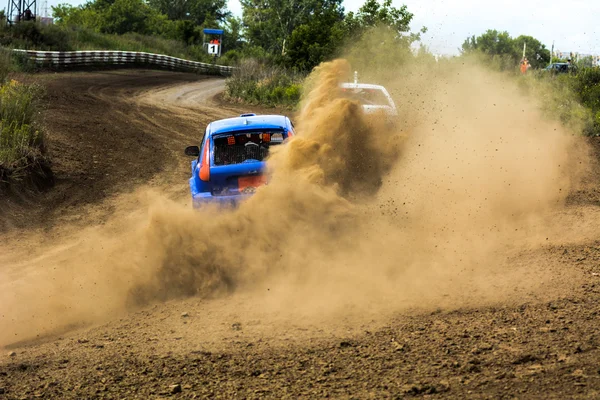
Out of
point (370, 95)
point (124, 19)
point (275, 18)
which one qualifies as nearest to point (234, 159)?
point (370, 95)

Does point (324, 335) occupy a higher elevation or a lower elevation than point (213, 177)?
lower

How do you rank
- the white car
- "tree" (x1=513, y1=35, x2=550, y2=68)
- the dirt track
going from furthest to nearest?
"tree" (x1=513, y1=35, x2=550, y2=68) < the white car < the dirt track

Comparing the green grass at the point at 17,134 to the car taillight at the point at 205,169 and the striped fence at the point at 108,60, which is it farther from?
the striped fence at the point at 108,60

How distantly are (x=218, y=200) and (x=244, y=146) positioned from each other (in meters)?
0.84

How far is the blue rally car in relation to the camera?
30.8ft

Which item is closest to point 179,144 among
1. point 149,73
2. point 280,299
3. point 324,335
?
point 280,299

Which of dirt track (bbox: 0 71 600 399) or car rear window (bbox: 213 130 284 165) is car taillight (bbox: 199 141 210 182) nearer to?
car rear window (bbox: 213 130 284 165)

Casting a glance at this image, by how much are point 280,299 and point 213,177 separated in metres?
2.30

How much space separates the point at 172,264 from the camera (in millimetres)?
8539

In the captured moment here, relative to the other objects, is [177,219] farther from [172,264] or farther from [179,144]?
[179,144]

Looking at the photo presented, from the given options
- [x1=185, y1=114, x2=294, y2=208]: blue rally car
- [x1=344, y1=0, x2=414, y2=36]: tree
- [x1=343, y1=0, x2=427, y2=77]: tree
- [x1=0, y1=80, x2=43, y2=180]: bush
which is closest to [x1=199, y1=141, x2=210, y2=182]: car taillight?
[x1=185, y1=114, x2=294, y2=208]: blue rally car

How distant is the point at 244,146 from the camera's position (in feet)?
31.9

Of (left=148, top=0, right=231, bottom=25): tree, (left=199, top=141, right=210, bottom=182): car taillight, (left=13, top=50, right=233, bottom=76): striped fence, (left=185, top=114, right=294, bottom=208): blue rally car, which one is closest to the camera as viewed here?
(left=185, top=114, right=294, bottom=208): blue rally car

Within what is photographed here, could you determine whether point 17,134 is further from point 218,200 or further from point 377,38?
point 377,38
